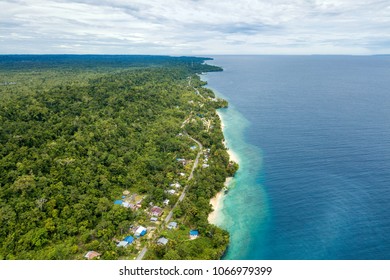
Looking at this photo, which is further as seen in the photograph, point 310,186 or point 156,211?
point 310,186

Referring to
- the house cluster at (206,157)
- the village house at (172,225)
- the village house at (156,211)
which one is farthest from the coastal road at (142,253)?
the house cluster at (206,157)

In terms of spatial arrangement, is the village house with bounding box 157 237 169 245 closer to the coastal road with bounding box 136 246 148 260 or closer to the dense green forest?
the dense green forest

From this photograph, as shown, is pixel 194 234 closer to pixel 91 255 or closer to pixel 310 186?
pixel 91 255

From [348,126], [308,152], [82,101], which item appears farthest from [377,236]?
[82,101]

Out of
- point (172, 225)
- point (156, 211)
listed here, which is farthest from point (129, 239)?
point (156, 211)

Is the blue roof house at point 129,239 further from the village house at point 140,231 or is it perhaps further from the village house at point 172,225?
the village house at point 172,225
